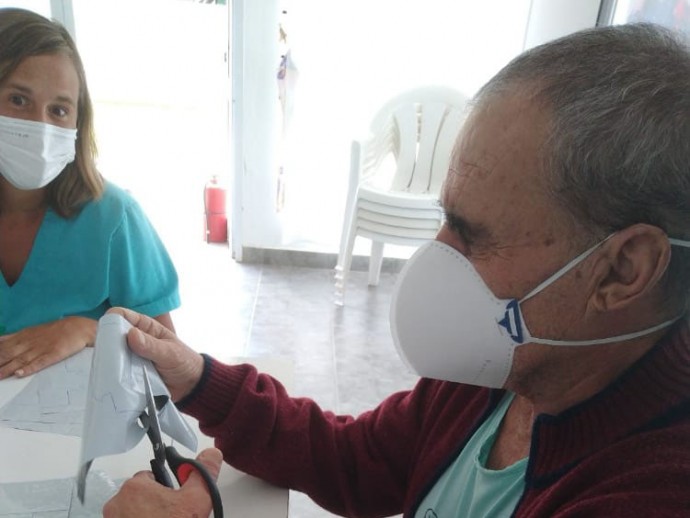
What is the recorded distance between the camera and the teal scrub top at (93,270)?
3.71 feet

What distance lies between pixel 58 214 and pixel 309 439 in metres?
0.74

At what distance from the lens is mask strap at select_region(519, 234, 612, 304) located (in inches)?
21.7

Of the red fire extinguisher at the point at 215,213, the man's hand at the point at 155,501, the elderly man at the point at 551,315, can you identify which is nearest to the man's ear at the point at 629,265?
the elderly man at the point at 551,315

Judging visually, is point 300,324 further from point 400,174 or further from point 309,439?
point 309,439

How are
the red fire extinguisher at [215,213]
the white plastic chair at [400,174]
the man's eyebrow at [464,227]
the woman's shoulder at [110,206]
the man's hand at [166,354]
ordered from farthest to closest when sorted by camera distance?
the red fire extinguisher at [215,213] < the white plastic chair at [400,174] < the woman's shoulder at [110,206] < the man's hand at [166,354] < the man's eyebrow at [464,227]

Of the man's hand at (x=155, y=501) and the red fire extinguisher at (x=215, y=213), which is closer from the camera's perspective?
the man's hand at (x=155, y=501)

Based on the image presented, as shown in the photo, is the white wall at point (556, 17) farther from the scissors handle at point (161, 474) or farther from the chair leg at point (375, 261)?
the scissors handle at point (161, 474)

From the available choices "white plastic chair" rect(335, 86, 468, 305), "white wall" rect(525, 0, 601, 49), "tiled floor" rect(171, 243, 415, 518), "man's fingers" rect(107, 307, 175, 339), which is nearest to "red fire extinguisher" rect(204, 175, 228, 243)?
"tiled floor" rect(171, 243, 415, 518)

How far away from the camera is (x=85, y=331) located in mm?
1040

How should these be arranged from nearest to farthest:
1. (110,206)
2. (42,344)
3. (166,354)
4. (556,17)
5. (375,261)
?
1. (166,354)
2. (42,344)
3. (110,206)
4. (556,17)
5. (375,261)

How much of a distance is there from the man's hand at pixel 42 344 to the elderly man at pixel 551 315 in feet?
0.96

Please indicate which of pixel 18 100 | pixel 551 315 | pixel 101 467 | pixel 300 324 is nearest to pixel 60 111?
pixel 18 100

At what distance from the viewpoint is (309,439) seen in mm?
811

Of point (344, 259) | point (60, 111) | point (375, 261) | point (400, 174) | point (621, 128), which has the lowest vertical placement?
point (375, 261)
